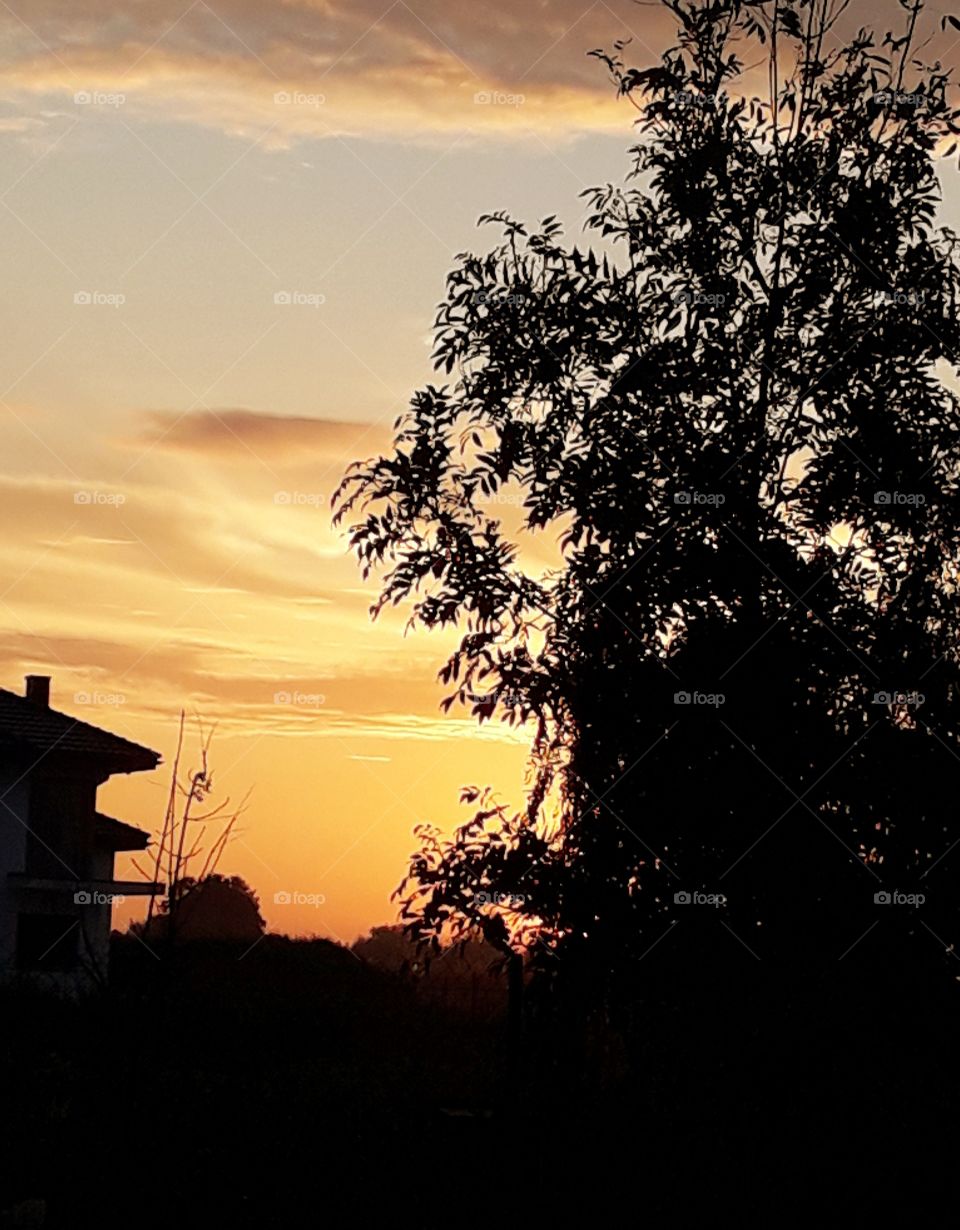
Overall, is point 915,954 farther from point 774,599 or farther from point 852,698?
point 774,599

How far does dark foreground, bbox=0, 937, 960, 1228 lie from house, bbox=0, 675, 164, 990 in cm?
2240

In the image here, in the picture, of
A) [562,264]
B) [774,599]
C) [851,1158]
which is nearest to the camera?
[851,1158]

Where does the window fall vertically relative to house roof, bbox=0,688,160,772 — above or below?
below

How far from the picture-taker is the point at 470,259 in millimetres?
17969

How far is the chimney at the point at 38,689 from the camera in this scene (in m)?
44.2

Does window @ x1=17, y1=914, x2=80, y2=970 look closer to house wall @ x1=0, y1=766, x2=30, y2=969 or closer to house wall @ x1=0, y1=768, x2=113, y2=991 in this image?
house wall @ x1=0, y1=768, x2=113, y2=991

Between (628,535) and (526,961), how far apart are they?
182 inches

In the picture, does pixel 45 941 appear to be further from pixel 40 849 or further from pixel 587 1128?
pixel 587 1128

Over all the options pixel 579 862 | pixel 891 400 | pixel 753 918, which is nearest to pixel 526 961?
pixel 579 862

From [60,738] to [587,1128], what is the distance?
28524mm

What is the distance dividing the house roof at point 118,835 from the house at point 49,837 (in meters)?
1.50

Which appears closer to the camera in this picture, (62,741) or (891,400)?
(891,400)

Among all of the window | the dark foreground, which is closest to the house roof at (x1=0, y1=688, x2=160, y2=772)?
the window

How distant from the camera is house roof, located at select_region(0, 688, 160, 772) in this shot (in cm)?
4059
